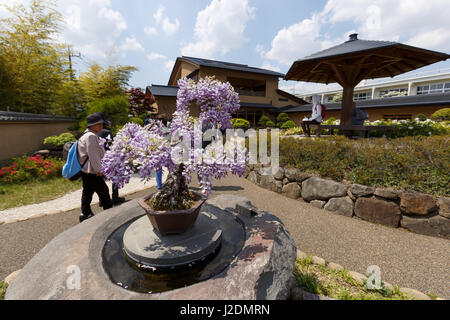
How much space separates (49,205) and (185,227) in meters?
4.72

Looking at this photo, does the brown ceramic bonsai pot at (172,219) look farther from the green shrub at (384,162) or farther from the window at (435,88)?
the window at (435,88)

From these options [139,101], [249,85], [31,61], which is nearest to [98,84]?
[31,61]

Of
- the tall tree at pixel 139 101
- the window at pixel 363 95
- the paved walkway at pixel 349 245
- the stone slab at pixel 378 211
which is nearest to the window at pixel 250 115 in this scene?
the tall tree at pixel 139 101

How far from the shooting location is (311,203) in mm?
4613

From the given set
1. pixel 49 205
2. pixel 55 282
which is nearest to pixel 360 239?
pixel 55 282

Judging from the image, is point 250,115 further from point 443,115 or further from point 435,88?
point 435,88

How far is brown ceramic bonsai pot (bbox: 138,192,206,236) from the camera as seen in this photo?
2.01 m

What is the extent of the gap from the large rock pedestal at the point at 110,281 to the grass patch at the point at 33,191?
4.11 meters

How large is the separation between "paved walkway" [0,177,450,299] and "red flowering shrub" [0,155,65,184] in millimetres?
3644

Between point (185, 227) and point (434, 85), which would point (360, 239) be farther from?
point (434, 85)

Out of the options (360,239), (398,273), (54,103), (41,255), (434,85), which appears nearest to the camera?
(41,255)

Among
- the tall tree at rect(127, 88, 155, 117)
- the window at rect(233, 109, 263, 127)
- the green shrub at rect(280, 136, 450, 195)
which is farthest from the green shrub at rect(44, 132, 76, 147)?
the window at rect(233, 109, 263, 127)

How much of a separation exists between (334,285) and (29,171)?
925 centimetres

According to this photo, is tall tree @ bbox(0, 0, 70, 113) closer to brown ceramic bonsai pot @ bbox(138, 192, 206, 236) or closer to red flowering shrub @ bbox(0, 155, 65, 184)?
red flowering shrub @ bbox(0, 155, 65, 184)
